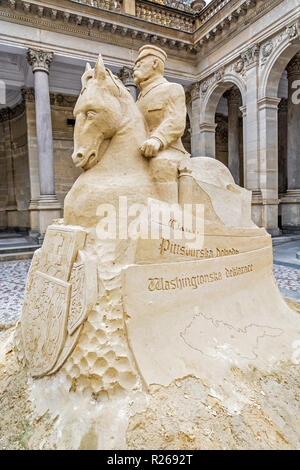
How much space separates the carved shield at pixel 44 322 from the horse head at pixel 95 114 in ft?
2.79

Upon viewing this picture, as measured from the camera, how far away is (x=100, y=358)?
163cm

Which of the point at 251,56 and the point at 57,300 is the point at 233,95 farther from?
the point at 57,300

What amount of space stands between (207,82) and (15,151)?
862 centimetres

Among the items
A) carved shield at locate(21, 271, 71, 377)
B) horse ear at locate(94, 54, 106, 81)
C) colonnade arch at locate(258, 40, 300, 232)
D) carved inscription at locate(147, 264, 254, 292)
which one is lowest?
carved shield at locate(21, 271, 71, 377)

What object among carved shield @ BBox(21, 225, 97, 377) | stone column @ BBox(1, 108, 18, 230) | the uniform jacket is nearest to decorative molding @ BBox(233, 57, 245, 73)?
the uniform jacket

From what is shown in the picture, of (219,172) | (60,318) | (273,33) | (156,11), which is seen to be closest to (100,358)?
(60,318)

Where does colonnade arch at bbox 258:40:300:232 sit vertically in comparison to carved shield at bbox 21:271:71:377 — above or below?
above

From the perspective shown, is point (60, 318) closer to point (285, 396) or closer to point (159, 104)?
point (285, 396)

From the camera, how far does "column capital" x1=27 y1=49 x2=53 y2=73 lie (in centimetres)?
885

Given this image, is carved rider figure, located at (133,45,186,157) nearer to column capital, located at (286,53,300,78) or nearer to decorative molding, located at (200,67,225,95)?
decorative molding, located at (200,67,225,95)

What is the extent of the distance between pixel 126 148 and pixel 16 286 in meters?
4.04

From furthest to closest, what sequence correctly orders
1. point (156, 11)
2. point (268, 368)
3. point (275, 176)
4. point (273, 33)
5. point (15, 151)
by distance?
point (15, 151) < point (156, 11) < point (275, 176) < point (273, 33) < point (268, 368)

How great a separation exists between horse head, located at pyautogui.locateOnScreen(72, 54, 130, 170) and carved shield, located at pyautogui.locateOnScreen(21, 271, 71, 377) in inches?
33.5

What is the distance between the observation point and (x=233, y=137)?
41.2 feet
